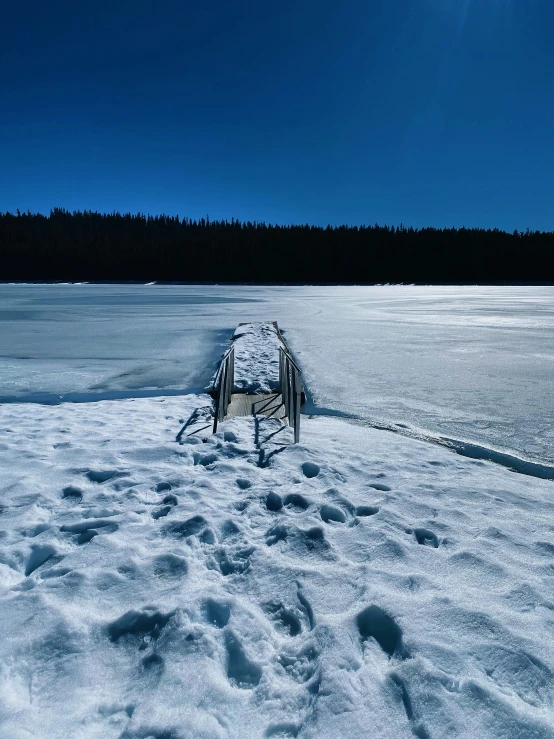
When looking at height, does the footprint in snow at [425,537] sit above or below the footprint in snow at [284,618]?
above

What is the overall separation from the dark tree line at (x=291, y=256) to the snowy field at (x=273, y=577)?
3009 inches

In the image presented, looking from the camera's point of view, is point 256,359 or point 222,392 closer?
point 222,392

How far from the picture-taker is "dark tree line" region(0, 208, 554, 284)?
268ft

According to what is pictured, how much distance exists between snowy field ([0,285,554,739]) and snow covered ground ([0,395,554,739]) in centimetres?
1

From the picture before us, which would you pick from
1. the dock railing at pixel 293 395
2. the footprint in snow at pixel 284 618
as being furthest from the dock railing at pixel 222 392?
the footprint in snow at pixel 284 618

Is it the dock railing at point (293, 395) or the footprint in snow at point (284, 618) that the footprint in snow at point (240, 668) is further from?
the dock railing at point (293, 395)

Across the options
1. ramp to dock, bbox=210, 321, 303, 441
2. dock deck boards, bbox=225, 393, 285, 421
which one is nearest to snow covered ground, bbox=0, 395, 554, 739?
ramp to dock, bbox=210, 321, 303, 441

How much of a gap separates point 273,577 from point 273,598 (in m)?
0.19

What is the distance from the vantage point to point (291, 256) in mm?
86875

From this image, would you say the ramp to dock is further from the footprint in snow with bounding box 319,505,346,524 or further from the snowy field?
the footprint in snow with bounding box 319,505,346,524

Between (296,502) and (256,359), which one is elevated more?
(256,359)

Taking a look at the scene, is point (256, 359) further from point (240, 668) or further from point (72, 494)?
point (240, 668)

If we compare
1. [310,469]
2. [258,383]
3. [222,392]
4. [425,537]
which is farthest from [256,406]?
→ [425,537]

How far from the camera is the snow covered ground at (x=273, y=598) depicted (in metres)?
1.94
